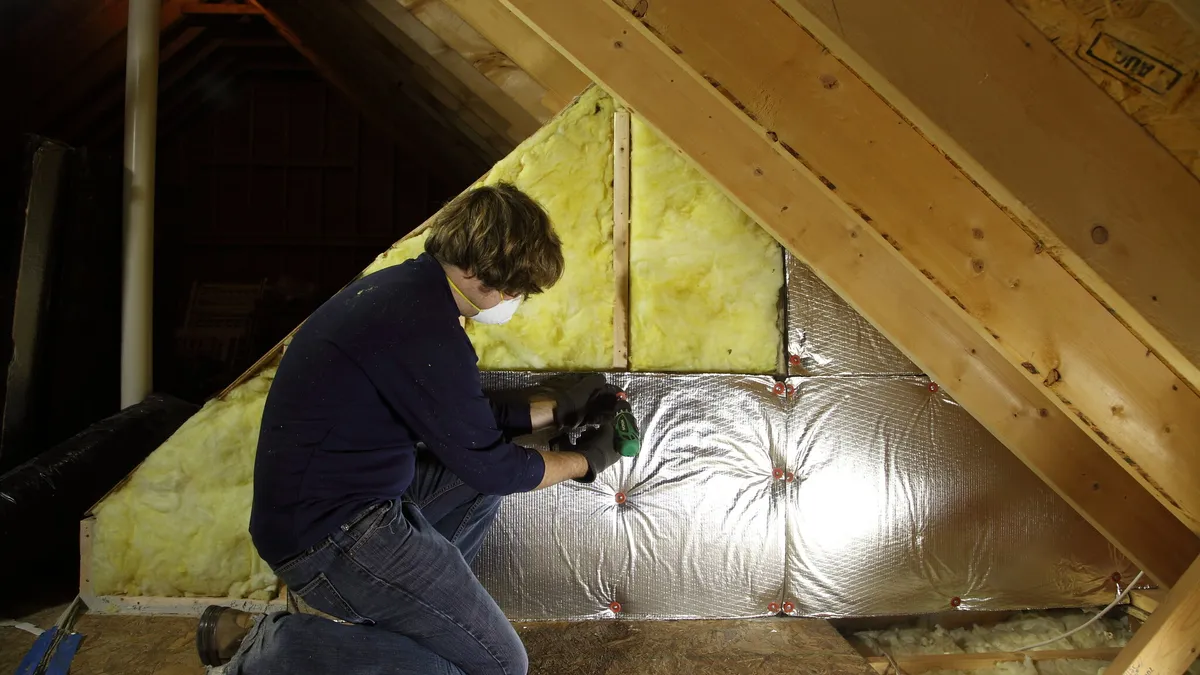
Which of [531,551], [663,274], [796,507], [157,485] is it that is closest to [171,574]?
[157,485]

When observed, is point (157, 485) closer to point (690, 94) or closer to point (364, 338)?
point (364, 338)

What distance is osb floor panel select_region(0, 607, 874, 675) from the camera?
5.60ft

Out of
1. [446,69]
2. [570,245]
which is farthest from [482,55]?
[570,245]

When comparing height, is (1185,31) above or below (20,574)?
above

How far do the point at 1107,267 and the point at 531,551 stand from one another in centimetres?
152

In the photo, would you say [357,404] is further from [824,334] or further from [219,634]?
[824,334]

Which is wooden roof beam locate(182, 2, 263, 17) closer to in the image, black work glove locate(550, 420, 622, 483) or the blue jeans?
black work glove locate(550, 420, 622, 483)

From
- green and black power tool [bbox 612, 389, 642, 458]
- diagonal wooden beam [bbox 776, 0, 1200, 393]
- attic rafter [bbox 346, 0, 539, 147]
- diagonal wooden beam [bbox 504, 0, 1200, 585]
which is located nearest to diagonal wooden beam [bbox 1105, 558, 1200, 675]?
diagonal wooden beam [bbox 504, 0, 1200, 585]

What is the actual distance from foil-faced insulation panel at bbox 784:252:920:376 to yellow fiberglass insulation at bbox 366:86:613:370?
21.2 inches

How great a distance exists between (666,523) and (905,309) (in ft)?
2.99

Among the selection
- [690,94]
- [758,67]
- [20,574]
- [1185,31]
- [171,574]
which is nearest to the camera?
[1185,31]

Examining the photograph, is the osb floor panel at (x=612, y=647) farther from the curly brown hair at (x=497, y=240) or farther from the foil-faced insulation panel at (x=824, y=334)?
the curly brown hair at (x=497, y=240)

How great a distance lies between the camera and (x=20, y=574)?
2033 mm

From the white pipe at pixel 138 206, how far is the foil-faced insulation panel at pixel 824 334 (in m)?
2.15
